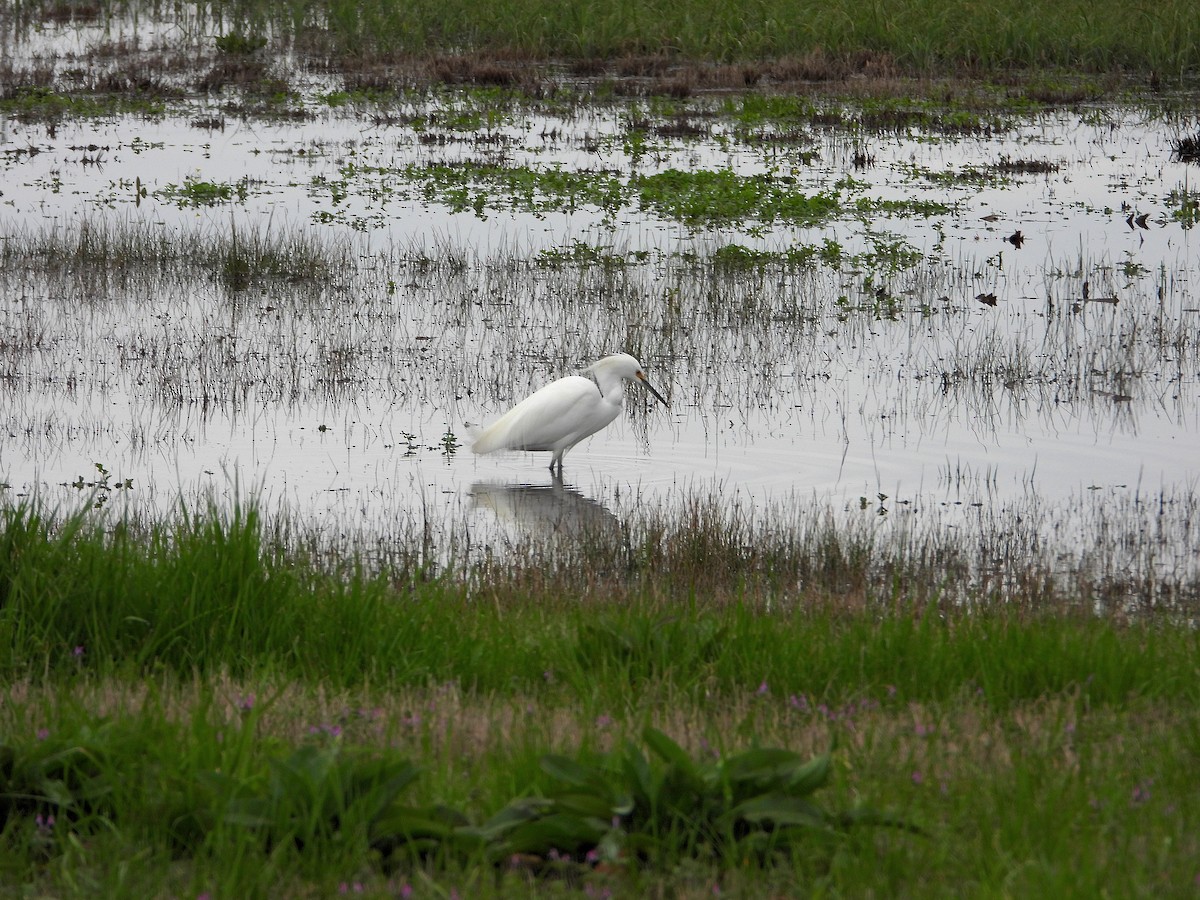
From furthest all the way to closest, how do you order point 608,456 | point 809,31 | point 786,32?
point 786,32 → point 809,31 → point 608,456

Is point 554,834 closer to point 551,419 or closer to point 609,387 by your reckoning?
point 551,419

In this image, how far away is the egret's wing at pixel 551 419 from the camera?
9016mm

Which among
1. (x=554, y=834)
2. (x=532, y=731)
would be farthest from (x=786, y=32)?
(x=554, y=834)

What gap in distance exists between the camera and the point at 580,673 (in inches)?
181

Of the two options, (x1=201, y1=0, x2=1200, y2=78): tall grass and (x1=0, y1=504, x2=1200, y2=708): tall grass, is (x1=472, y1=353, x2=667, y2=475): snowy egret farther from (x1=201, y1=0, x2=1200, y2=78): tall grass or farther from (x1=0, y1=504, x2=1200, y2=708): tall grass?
(x1=201, y1=0, x2=1200, y2=78): tall grass

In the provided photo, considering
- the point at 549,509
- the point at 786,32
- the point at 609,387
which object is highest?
the point at 786,32

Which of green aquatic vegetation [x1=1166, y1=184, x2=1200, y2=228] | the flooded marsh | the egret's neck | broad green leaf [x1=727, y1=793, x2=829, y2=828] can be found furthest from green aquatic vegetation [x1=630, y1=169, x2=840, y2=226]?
broad green leaf [x1=727, y1=793, x2=829, y2=828]

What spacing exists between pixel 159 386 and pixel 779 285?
5660mm

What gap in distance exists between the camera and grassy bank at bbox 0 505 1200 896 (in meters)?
3.12

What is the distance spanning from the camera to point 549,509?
8539 mm

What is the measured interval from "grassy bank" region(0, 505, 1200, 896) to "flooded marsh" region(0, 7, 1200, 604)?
3.67 feet

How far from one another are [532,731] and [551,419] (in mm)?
5241

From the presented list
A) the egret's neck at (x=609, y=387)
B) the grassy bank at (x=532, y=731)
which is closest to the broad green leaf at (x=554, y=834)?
the grassy bank at (x=532, y=731)

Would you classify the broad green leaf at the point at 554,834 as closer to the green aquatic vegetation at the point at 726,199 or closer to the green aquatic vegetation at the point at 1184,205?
the green aquatic vegetation at the point at 726,199
